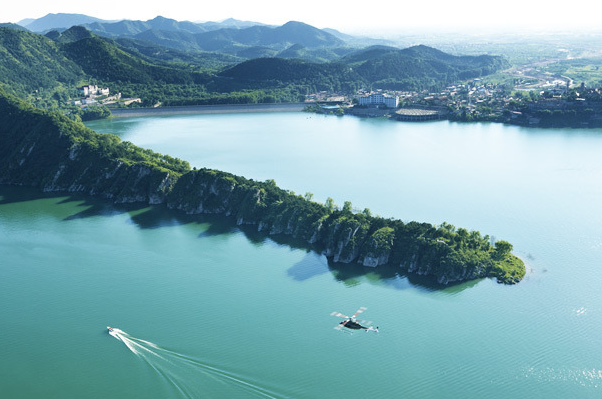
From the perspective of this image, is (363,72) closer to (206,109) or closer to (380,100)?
(380,100)

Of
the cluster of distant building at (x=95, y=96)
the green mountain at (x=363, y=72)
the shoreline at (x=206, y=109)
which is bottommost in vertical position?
the shoreline at (x=206, y=109)

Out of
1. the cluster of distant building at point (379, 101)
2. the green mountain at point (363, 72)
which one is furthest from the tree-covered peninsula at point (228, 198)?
the green mountain at point (363, 72)

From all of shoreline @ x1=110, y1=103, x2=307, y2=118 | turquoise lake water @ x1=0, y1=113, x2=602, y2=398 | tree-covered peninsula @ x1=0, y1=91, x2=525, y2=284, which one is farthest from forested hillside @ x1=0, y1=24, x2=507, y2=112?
turquoise lake water @ x1=0, y1=113, x2=602, y2=398

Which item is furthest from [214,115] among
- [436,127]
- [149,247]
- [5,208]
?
[149,247]

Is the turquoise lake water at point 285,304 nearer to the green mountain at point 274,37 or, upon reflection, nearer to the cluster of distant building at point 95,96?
the cluster of distant building at point 95,96

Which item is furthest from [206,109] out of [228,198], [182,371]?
[182,371]
